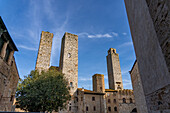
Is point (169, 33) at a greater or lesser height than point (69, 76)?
lesser

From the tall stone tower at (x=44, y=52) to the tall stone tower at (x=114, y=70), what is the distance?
2592 centimetres

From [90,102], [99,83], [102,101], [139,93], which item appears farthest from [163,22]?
[99,83]

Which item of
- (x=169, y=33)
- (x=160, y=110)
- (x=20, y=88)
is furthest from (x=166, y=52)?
(x=20, y=88)

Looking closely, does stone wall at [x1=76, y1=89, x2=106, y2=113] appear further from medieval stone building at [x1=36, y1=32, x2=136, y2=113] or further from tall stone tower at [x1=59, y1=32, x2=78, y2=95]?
tall stone tower at [x1=59, y1=32, x2=78, y2=95]

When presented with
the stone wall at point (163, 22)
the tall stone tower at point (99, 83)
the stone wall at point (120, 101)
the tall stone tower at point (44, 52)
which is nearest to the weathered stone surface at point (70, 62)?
the tall stone tower at point (44, 52)

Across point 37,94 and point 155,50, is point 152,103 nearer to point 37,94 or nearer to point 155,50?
point 155,50

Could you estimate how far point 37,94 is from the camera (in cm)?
1456

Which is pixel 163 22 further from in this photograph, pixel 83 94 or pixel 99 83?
pixel 99 83

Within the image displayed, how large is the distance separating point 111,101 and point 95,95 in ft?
18.6

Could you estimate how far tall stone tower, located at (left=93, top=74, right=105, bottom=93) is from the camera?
28.9 metres

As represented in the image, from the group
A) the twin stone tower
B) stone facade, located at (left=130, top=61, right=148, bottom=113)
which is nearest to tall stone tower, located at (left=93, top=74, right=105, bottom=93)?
the twin stone tower

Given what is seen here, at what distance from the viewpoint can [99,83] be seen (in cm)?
2970

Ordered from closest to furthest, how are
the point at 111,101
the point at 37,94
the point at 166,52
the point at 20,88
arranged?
the point at 166,52
the point at 37,94
the point at 20,88
the point at 111,101

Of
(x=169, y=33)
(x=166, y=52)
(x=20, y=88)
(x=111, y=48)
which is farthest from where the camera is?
(x=111, y=48)
